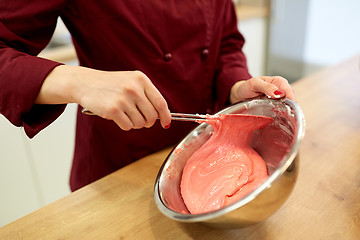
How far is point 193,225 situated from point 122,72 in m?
0.31

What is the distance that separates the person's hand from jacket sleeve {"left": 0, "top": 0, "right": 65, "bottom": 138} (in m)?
0.41

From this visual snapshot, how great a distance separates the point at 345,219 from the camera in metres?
0.63

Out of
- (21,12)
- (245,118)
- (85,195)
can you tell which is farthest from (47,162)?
(245,118)

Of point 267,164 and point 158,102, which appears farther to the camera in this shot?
point 267,164

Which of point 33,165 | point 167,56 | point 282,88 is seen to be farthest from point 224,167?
point 33,165

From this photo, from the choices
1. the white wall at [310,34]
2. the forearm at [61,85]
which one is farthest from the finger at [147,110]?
the white wall at [310,34]

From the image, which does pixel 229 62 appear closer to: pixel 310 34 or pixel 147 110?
pixel 147 110

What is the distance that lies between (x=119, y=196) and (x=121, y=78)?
0.93 feet

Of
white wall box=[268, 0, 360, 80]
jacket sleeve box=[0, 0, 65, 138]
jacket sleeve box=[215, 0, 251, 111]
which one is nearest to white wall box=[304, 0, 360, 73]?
→ white wall box=[268, 0, 360, 80]

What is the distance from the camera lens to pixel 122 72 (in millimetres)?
564

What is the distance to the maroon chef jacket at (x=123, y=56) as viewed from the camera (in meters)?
0.62

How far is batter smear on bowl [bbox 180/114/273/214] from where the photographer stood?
0.64 meters

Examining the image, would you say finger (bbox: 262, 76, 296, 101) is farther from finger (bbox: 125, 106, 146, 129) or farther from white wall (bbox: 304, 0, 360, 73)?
white wall (bbox: 304, 0, 360, 73)

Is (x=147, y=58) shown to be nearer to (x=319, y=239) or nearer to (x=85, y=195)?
(x=85, y=195)
